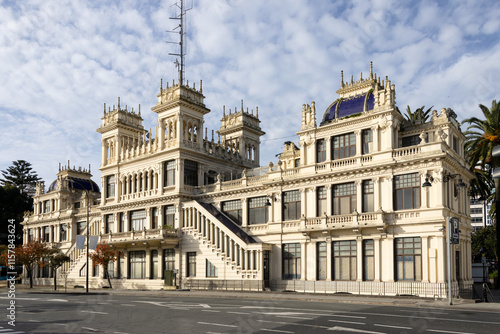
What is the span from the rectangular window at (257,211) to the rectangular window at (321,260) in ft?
21.7

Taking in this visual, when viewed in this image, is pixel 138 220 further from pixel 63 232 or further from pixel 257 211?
pixel 63 232

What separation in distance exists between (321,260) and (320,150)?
30.7ft

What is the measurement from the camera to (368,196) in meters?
39.7

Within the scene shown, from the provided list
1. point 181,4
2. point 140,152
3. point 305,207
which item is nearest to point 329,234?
point 305,207

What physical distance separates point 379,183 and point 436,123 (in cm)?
696

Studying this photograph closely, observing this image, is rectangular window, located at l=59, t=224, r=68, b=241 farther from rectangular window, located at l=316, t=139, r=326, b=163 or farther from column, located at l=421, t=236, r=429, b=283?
column, located at l=421, t=236, r=429, b=283

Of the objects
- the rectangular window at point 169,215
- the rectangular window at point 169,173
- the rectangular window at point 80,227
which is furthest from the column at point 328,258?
the rectangular window at point 80,227

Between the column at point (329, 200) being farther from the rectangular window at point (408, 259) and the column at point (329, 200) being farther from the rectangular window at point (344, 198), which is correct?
the rectangular window at point (408, 259)

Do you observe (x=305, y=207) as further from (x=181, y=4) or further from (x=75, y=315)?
(x=181, y=4)

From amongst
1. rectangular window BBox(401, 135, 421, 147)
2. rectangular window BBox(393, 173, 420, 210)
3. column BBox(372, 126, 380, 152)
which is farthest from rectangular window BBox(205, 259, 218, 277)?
rectangular window BBox(401, 135, 421, 147)

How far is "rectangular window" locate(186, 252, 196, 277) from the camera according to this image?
49469 mm

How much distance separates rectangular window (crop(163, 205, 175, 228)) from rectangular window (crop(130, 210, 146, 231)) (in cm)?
371

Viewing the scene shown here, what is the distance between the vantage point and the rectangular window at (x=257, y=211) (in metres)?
46.8

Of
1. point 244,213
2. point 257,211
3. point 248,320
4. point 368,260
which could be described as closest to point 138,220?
point 244,213
